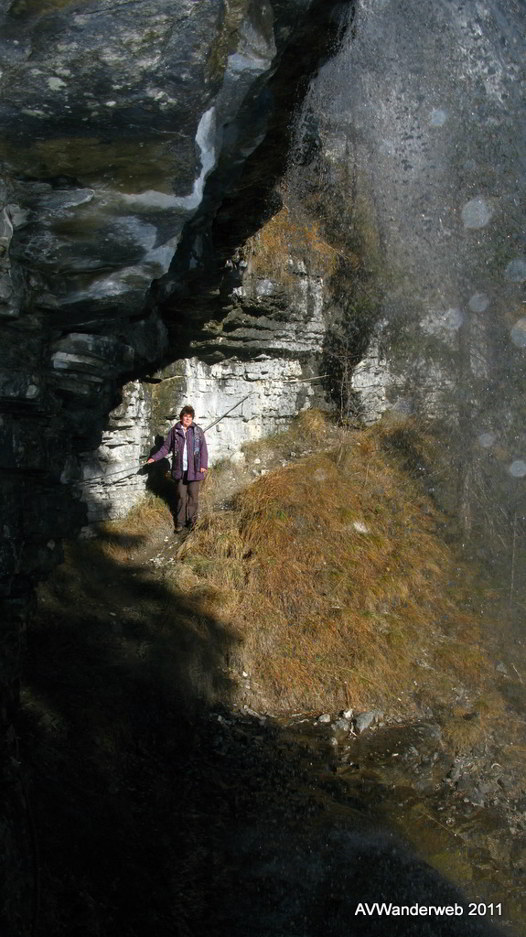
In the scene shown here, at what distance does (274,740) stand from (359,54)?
744 cm

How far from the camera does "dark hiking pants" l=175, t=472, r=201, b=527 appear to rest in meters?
9.44

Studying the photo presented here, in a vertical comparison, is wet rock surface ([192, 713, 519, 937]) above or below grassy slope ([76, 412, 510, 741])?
below

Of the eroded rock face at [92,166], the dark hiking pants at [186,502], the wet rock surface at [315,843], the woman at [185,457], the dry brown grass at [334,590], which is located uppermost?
the eroded rock face at [92,166]

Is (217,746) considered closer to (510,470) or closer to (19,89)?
(19,89)

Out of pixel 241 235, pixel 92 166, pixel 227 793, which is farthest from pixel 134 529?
pixel 92 166

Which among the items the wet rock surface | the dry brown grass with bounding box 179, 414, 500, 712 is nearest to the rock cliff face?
the dry brown grass with bounding box 179, 414, 500, 712

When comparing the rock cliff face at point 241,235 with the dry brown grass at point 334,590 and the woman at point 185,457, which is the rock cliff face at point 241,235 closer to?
the woman at point 185,457

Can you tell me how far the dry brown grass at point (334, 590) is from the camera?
323 inches

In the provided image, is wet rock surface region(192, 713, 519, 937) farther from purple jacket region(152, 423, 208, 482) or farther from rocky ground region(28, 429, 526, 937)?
purple jacket region(152, 423, 208, 482)

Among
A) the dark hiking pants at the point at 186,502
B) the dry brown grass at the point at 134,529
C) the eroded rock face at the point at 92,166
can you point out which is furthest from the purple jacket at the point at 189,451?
the eroded rock face at the point at 92,166

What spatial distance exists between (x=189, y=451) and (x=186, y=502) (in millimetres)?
638

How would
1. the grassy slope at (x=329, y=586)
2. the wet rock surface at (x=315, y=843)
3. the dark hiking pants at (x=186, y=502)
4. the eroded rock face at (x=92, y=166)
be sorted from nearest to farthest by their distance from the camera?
1. the eroded rock face at (x=92, y=166)
2. the wet rock surface at (x=315, y=843)
3. the grassy slope at (x=329, y=586)
4. the dark hiking pants at (x=186, y=502)

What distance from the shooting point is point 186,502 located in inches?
376

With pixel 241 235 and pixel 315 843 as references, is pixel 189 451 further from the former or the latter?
pixel 315 843
